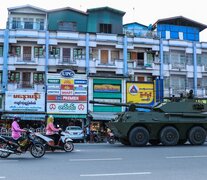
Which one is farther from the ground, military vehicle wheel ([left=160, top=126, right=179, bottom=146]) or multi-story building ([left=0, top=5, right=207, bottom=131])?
multi-story building ([left=0, top=5, right=207, bottom=131])

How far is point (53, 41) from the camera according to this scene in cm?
3584

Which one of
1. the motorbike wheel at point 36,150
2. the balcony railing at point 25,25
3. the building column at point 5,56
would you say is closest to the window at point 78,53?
the balcony railing at point 25,25

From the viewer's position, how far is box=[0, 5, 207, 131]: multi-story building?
34.1m

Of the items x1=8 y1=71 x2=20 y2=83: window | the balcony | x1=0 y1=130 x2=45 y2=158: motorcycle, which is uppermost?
the balcony

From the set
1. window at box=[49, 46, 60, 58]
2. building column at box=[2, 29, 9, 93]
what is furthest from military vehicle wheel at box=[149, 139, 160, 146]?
building column at box=[2, 29, 9, 93]

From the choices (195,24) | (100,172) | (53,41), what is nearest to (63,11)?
(53,41)

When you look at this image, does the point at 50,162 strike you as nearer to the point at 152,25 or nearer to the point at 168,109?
the point at 168,109

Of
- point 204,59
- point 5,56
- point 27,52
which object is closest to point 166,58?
point 204,59

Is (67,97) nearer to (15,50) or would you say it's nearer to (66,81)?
(66,81)

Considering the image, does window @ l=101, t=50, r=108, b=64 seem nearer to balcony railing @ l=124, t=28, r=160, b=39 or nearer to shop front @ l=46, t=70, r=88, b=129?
balcony railing @ l=124, t=28, r=160, b=39

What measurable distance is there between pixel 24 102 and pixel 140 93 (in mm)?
11261

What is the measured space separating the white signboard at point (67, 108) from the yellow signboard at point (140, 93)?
4781mm

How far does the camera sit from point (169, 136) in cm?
1861

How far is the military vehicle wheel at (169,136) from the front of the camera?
18.5m
